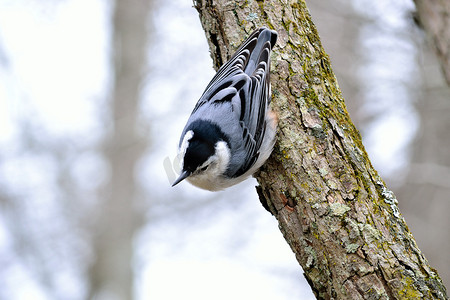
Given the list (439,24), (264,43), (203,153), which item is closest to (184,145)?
(203,153)

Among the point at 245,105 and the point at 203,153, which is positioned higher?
the point at 245,105

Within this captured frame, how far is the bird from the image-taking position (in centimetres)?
266

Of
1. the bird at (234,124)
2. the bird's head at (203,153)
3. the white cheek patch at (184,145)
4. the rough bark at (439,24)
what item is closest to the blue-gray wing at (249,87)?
the bird at (234,124)

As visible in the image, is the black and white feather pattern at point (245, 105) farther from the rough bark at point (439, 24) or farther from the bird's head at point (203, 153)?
the rough bark at point (439, 24)

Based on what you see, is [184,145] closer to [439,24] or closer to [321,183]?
[321,183]

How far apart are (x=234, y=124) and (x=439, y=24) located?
1.32 metres

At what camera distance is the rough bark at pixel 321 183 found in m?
2.18

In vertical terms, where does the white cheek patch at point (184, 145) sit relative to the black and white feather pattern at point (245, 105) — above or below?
below

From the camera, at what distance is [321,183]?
236 cm

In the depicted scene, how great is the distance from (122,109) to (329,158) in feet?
19.2

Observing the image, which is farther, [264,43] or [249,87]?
[249,87]

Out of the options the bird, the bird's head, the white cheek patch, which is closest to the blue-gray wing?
the bird

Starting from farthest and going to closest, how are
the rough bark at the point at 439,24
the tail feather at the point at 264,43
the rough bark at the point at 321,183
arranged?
the rough bark at the point at 439,24
the tail feather at the point at 264,43
the rough bark at the point at 321,183

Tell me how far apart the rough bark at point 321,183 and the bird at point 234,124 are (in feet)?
0.24
